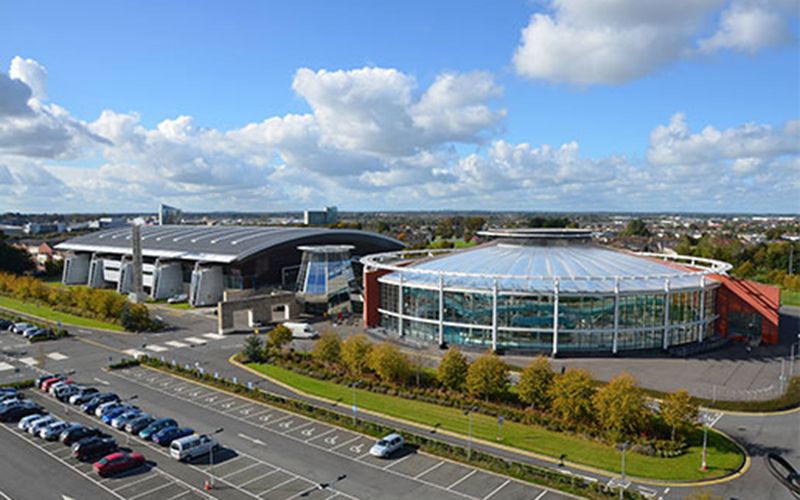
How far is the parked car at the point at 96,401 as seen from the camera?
40.4 meters

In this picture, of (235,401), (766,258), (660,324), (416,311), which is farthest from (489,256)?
(766,258)

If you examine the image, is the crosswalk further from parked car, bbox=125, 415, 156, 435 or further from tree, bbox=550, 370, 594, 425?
tree, bbox=550, 370, 594, 425

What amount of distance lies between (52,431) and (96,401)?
533 cm

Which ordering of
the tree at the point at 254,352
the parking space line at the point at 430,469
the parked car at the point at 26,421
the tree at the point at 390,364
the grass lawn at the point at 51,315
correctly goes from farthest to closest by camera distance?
the grass lawn at the point at 51,315 < the tree at the point at 254,352 < the tree at the point at 390,364 < the parked car at the point at 26,421 < the parking space line at the point at 430,469

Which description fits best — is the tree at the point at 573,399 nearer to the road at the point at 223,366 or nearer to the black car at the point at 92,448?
the road at the point at 223,366

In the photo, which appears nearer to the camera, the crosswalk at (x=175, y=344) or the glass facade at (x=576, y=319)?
the glass facade at (x=576, y=319)

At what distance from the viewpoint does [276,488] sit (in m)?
29.0

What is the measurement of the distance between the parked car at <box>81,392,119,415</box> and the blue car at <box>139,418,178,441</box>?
24.2 ft

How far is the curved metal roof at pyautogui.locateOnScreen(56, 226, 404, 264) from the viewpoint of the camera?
297ft

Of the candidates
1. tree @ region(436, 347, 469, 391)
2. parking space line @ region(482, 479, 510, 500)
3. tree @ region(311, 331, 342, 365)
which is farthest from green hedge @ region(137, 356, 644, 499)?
tree @ region(436, 347, 469, 391)

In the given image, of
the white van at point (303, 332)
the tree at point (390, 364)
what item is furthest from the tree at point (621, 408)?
the white van at point (303, 332)

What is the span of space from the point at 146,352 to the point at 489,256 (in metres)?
40.4

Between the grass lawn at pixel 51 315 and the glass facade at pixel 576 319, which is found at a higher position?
the glass facade at pixel 576 319

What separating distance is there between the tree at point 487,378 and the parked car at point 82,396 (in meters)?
29.3
